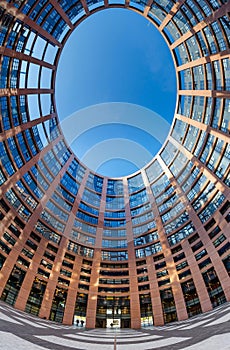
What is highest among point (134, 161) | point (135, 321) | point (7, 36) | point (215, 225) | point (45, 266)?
point (134, 161)

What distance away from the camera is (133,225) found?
5722cm

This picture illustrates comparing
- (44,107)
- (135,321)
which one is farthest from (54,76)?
(135,321)

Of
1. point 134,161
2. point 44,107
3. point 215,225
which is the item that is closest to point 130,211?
point 134,161

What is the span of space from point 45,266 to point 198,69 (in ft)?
152

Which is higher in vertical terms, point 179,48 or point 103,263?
point 179,48

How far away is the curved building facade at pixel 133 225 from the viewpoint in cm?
3719

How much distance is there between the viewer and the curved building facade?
37.2 meters

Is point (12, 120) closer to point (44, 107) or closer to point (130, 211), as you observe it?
point (44, 107)

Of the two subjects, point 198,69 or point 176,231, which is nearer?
point 198,69

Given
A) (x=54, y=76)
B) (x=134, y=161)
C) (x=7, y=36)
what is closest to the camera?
(x=7, y=36)

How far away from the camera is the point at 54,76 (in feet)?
153

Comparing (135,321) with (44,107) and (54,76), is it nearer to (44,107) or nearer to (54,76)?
(44,107)

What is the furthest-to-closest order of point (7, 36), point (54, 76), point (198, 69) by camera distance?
point (54, 76) → point (198, 69) → point (7, 36)

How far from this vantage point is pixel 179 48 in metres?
44.9
